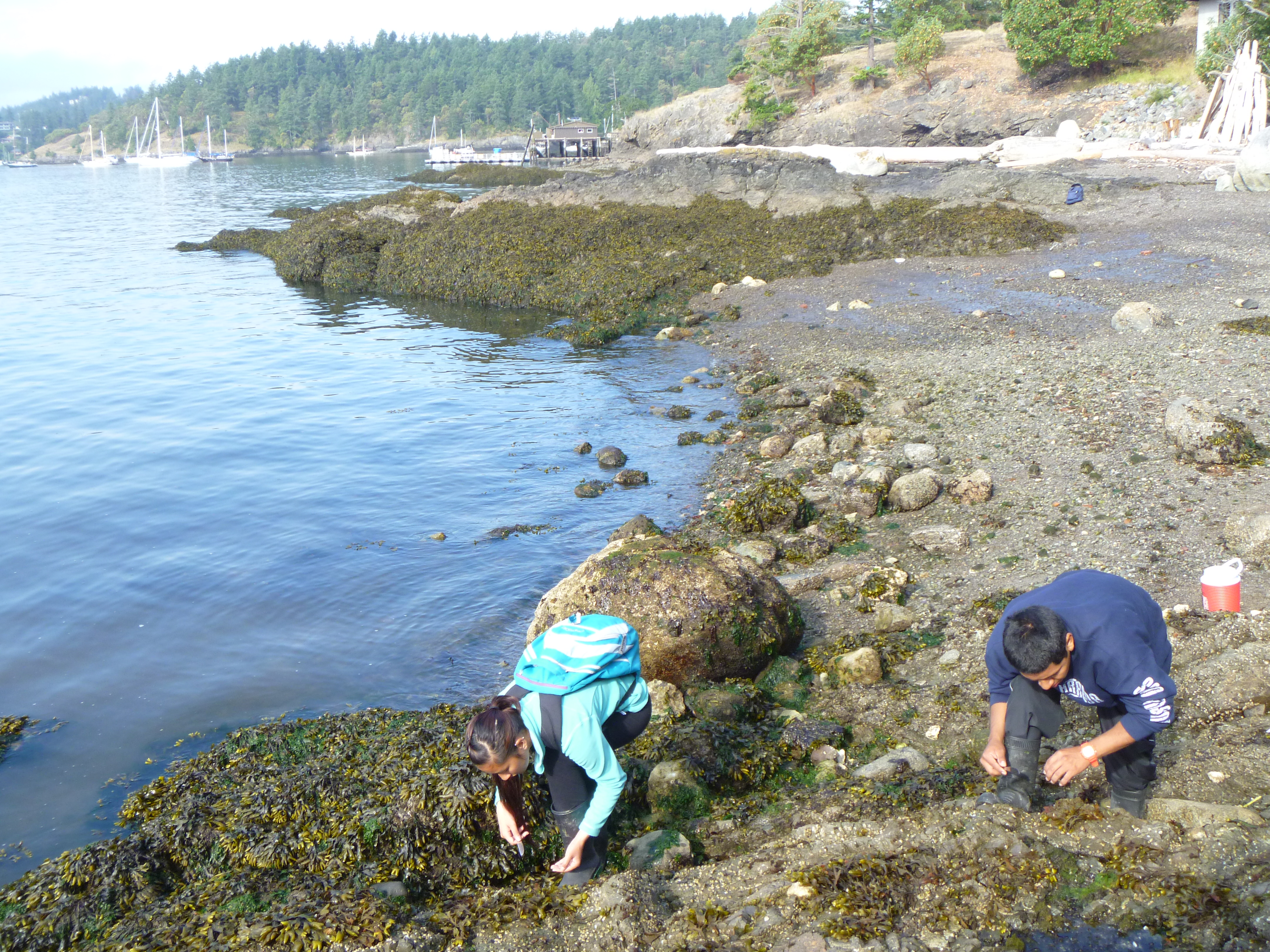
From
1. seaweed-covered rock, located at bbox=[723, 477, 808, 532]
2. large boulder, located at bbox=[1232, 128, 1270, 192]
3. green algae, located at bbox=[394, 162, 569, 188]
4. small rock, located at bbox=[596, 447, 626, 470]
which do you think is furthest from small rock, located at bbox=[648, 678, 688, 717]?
green algae, located at bbox=[394, 162, 569, 188]

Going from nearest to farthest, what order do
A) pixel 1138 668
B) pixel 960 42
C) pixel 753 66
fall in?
pixel 1138 668 → pixel 960 42 → pixel 753 66

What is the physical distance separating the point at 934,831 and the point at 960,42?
233ft

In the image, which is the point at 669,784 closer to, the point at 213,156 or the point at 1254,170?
the point at 1254,170

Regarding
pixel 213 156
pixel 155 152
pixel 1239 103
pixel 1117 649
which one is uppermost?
pixel 155 152

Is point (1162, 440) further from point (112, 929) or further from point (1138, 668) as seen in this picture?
point (112, 929)

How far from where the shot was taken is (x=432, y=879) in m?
5.21

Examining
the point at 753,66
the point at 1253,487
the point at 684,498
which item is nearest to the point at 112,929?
the point at 684,498

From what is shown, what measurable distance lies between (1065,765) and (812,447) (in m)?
8.72

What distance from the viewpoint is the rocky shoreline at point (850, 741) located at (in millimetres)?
4242

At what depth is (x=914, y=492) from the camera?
33.1 ft

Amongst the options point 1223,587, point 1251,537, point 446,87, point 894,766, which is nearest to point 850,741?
point 894,766

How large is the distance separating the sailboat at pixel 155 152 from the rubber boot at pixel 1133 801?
507ft

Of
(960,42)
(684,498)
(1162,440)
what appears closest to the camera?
(1162,440)

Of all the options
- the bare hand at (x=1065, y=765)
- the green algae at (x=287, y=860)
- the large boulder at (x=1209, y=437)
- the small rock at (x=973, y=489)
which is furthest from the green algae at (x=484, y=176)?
the bare hand at (x=1065, y=765)
